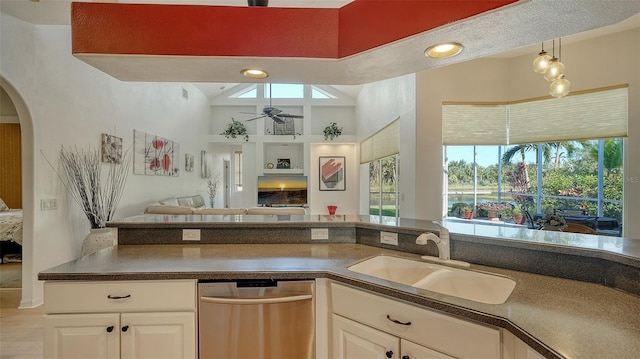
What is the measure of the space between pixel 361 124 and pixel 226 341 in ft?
21.4

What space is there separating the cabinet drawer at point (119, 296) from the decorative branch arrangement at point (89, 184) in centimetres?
235

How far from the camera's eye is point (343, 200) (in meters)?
8.38

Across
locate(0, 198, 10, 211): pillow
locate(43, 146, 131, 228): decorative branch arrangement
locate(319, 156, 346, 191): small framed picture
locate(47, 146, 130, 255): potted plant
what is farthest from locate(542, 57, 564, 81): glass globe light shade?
locate(0, 198, 10, 211): pillow

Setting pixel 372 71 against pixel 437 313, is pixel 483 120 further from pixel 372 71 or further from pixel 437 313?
pixel 437 313

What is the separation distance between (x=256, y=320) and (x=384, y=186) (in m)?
4.49

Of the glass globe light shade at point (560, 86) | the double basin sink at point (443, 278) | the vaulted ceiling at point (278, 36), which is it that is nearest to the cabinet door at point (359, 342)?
the double basin sink at point (443, 278)

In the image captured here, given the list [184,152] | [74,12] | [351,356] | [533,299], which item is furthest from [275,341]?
[184,152]

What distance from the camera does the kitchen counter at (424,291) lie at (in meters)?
0.81

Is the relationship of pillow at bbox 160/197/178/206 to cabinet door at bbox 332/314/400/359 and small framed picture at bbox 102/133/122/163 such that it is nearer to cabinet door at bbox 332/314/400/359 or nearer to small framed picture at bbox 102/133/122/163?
small framed picture at bbox 102/133/122/163

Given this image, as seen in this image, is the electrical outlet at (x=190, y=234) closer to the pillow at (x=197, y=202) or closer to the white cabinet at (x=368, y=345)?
the white cabinet at (x=368, y=345)

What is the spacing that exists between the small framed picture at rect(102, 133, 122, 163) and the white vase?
1174mm

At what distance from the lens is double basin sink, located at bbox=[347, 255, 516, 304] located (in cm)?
134

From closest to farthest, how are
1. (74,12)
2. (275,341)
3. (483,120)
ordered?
(275,341)
(74,12)
(483,120)

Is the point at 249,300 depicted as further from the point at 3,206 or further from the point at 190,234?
the point at 3,206
